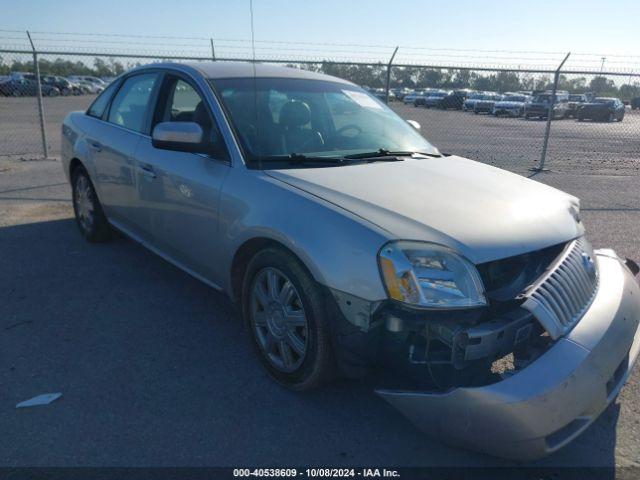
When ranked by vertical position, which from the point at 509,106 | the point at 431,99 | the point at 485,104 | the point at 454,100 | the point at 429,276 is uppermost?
the point at 431,99

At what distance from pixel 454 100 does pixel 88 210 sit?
20.9m

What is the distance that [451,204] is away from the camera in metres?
2.80

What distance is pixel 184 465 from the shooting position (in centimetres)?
246

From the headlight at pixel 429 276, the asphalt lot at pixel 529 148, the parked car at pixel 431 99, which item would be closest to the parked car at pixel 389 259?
the headlight at pixel 429 276

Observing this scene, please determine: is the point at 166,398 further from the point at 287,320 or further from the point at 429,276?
the point at 429,276

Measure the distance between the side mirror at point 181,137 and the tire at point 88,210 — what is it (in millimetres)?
1985

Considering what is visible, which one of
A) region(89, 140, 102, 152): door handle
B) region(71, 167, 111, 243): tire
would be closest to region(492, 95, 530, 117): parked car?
region(71, 167, 111, 243): tire

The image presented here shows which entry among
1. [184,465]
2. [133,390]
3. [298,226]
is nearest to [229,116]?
[298,226]

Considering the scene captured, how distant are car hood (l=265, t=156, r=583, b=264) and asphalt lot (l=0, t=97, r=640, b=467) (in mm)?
1000

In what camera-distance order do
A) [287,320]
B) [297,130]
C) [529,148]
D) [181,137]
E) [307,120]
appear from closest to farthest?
[287,320] < [181,137] < [297,130] < [307,120] < [529,148]

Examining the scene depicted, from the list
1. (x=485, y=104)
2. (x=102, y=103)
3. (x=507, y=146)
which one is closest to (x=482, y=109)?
(x=485, y=104)

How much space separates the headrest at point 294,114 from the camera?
3653mm

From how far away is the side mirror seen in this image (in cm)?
330

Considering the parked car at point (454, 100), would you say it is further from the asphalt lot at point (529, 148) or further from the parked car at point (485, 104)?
the parked car at point (485, 104)
